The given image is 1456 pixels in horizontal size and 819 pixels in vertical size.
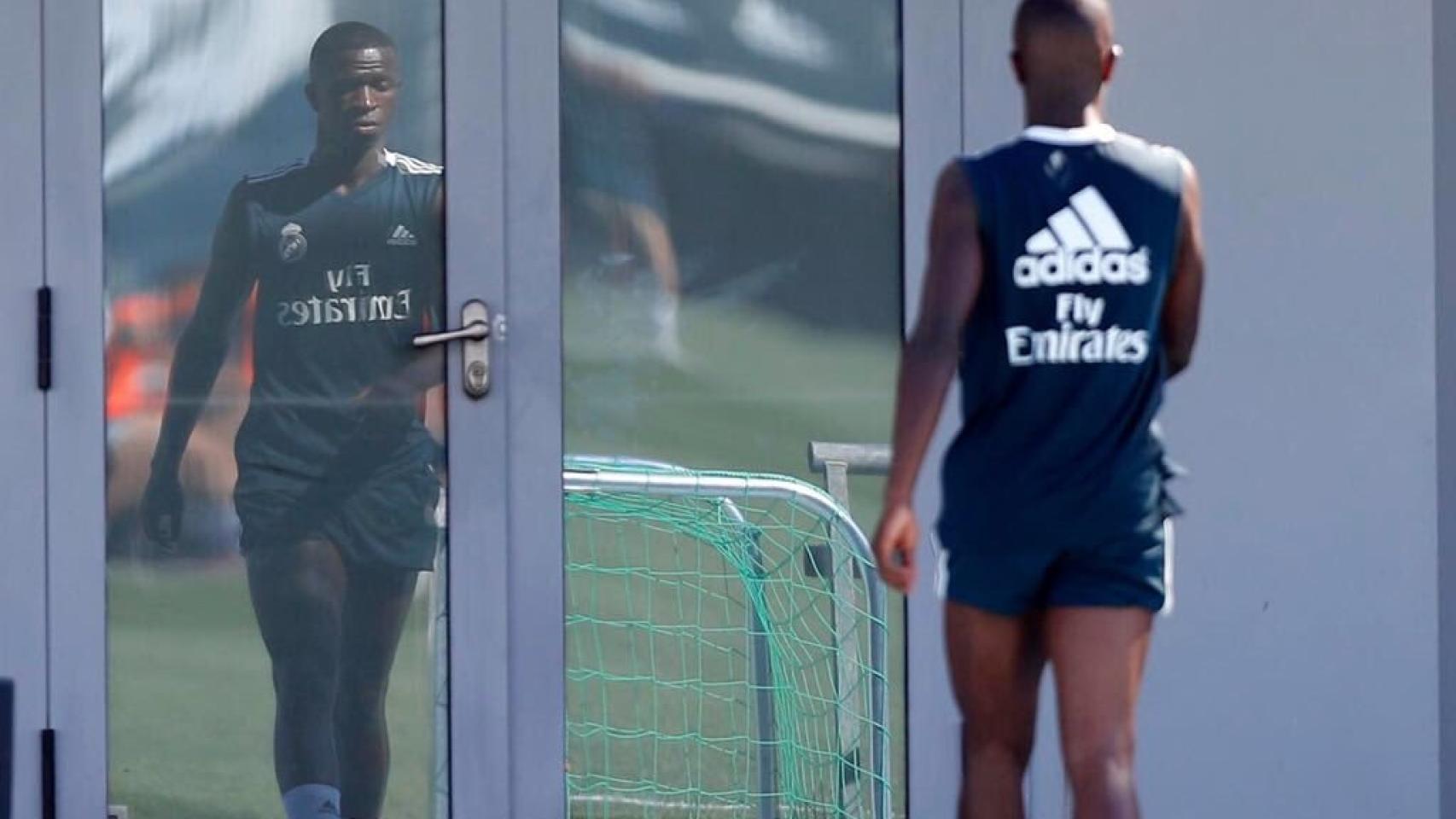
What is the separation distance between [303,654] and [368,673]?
6.1 inches

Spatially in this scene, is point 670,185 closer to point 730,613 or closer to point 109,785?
point 730,613

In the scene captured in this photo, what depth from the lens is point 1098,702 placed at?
399 centimetres

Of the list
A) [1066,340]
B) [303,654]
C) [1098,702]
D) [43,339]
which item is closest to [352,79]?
[43,339]

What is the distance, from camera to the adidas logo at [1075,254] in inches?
157

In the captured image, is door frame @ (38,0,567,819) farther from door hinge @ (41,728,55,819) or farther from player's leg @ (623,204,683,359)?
player's leg @ (623,204,683,359)

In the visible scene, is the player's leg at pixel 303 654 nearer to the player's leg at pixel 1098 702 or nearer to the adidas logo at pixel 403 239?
the adidas logo at pixel 403 239

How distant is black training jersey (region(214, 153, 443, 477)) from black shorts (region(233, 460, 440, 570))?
0.04 meters

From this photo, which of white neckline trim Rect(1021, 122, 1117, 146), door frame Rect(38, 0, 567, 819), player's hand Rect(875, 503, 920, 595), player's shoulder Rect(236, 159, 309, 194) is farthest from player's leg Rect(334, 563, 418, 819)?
white neckline trim Rect(1021, 122, 1117, 146)

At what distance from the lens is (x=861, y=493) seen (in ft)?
19.9

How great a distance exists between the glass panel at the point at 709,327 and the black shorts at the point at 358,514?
0.34 m

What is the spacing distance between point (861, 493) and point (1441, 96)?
164 centimetres

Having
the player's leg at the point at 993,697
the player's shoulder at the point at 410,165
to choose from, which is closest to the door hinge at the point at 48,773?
the player's shoulder at the point at 410,165

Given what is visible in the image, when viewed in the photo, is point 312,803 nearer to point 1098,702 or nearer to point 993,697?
point 993,697

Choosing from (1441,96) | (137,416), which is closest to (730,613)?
(137,416)
